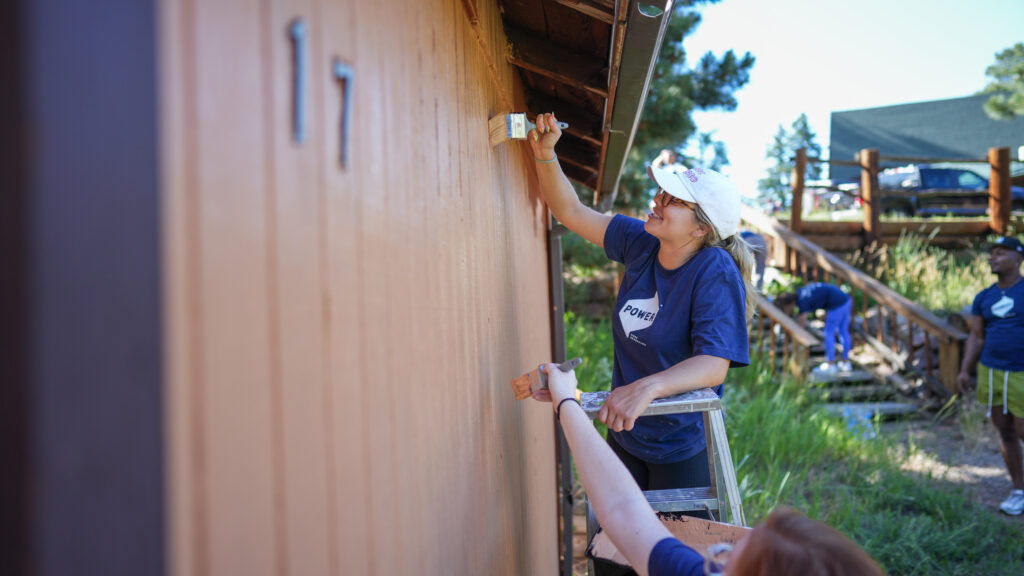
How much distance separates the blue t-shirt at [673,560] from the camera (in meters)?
1.38

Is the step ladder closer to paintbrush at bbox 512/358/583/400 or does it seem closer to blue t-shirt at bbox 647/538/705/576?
paintbrush at bbox 512/358/583/400

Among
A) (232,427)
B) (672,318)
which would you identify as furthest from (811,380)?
(232,427)

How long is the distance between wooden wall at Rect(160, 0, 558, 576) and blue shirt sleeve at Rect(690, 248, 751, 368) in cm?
80

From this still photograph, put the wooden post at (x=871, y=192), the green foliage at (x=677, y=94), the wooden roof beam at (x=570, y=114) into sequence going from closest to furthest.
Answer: the wooden roof beam at (x=570, y=114), the green foliage at (x=677, y=94), the wooden post at (x=871, y=192)

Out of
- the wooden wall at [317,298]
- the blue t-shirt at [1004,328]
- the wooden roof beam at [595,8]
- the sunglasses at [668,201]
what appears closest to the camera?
the wooden wall at [317,298]

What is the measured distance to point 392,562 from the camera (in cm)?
108

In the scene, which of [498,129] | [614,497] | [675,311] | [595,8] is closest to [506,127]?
[498,129]

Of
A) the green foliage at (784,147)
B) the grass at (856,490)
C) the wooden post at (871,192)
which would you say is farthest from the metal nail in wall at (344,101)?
the green foliage at (784,147)

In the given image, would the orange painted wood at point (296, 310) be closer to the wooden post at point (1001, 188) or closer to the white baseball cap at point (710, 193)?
the white baseball cap at point (710, 193)

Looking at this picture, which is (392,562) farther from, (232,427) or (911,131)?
(911,131)

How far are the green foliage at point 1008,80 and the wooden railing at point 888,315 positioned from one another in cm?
813

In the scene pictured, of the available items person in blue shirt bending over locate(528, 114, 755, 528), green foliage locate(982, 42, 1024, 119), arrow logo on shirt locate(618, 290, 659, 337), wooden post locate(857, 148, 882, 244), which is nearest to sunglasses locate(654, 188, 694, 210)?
person in blue shirt bending over locate(528, 114, 755, 528)

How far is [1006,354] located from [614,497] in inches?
223

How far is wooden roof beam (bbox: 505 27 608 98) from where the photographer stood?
9.88ft
